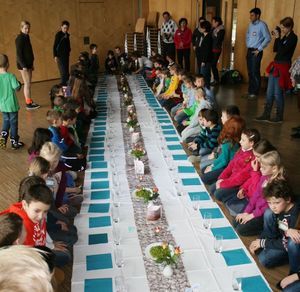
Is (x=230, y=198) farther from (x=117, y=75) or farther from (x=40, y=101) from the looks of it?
(x=117, y=75)

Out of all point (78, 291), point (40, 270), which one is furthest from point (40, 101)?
point (40, 270)

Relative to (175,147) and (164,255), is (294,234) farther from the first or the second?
(175,147)

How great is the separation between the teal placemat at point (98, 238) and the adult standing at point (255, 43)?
7.28 meters

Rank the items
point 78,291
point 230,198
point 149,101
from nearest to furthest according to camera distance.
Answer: point 78,291
point 230,198
point 149,101

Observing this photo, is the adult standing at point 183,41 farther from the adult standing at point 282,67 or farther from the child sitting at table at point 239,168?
the child sitting at table at point 239,168

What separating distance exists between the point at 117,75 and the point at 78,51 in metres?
1.93

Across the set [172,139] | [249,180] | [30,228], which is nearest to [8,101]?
[172,139]

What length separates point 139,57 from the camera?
45.5 ft

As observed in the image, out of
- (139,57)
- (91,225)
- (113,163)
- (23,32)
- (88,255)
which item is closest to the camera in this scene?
(88,255)

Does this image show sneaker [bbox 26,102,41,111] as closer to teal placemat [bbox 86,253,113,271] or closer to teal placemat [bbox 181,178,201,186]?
teal placemat [bbox 181,178,201,186]

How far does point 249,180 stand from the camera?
439 centimetres

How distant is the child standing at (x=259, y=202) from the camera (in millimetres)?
3793

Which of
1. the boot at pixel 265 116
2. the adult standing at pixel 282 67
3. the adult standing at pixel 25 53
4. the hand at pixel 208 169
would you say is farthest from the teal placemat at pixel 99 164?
the adult standing at pixel 25 53

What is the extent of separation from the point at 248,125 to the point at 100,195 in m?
4.15
